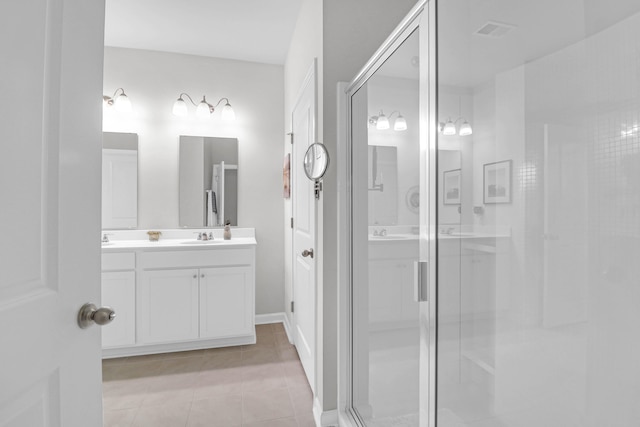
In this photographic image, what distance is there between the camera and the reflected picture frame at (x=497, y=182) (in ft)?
2.34

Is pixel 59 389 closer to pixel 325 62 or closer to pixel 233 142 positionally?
pixel 325 62

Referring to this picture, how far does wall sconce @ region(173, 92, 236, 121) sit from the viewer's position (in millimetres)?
2924

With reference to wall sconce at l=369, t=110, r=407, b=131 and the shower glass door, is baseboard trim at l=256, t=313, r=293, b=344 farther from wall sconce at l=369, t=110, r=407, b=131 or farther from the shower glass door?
wall sconce at l=369, t=110, r=407, b=131

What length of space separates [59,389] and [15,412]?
0.11 m

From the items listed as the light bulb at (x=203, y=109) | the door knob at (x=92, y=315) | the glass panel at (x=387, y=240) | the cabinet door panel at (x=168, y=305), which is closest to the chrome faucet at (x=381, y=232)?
the glass panel at (x=387, y=240)

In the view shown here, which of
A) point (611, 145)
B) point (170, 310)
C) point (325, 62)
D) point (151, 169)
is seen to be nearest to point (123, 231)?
point (151, 169)

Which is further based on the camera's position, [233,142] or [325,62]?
[233,142]

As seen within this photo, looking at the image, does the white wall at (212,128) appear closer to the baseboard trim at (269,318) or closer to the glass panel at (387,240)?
the baseboard trim at (269,318)

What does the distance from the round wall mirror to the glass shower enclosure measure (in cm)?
52

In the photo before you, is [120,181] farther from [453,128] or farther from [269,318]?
[453,128]

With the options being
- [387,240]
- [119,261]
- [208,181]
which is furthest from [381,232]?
[208,181]

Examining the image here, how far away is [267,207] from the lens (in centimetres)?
331

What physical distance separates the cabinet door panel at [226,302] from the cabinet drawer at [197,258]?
2.4 inches

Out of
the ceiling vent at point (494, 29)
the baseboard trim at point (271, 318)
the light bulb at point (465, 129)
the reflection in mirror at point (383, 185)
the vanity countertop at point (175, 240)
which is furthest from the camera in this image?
the baseboard trim at point (271, 318)
